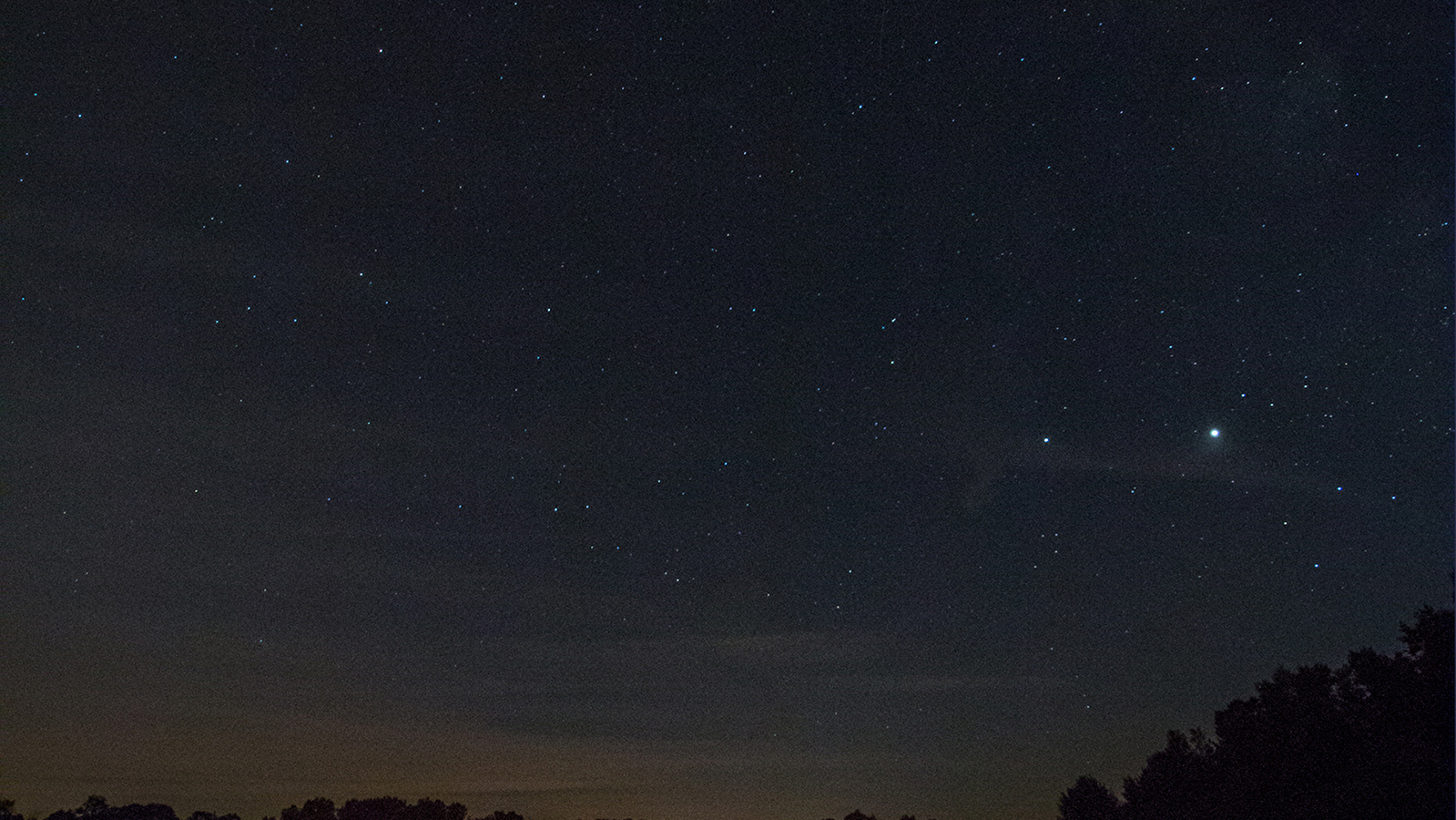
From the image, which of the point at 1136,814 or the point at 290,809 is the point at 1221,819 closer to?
the point at 1136,814

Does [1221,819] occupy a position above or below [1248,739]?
below

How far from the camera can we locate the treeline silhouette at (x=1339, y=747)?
2716 cm

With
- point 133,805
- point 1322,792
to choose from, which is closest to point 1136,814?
point 1322,792

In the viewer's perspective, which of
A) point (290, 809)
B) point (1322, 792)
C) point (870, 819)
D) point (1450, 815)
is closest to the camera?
point (1450, 815)

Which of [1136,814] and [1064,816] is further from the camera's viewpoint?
[1064,816]

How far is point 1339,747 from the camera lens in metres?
31.7

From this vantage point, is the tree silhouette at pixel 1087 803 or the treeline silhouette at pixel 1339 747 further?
the tree silhouette at pixel 1087 803

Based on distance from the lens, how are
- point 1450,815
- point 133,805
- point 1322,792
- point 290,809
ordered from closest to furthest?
point 1450,815
point 1322,792
point 133,805
point 290,809

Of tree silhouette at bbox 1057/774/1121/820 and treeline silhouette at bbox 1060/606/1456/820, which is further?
tree silhouette at bbox 1057/774/1121/820

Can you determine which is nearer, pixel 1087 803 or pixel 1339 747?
pixel 1339 747

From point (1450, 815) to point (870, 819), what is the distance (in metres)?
69.5

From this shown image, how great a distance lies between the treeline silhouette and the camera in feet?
89.1

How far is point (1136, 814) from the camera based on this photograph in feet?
145

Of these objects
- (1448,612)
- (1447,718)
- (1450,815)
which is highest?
(1448,612)
